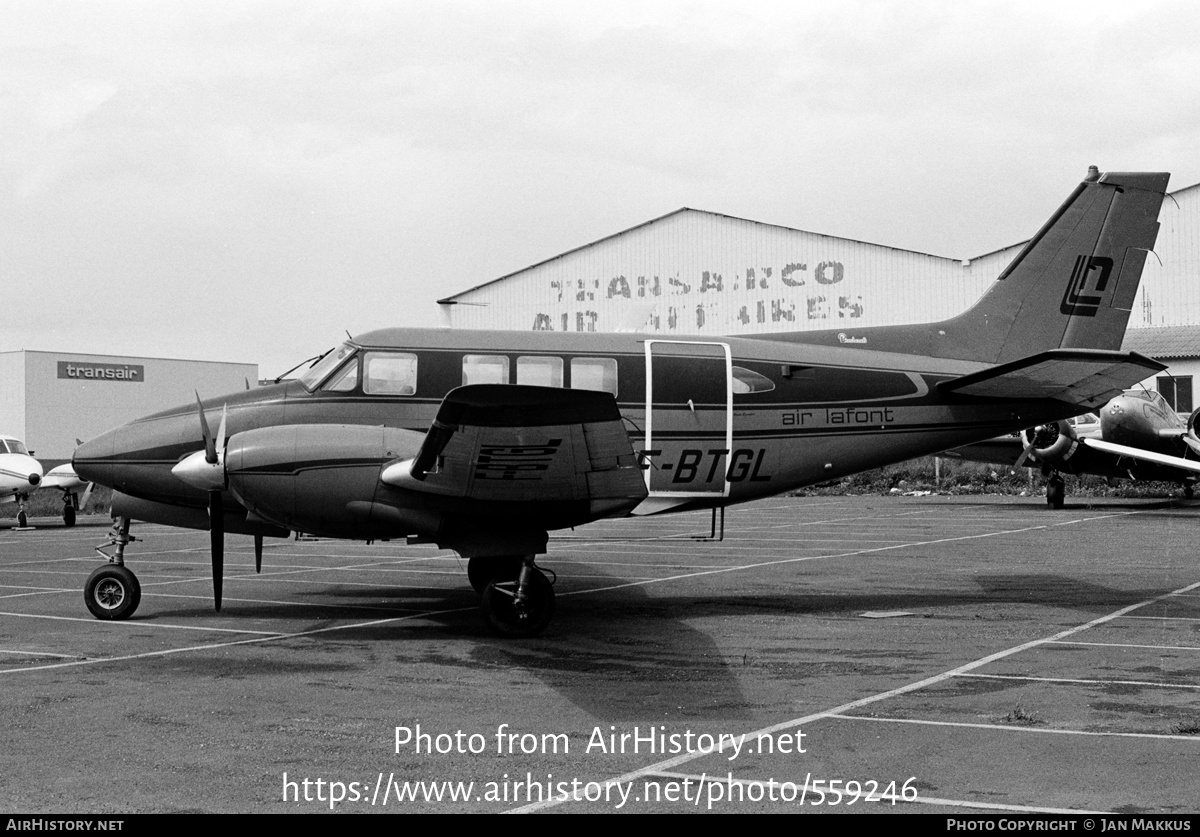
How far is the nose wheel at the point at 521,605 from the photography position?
11062 millimetres

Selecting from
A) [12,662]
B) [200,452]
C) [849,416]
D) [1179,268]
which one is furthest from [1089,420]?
[12,662]

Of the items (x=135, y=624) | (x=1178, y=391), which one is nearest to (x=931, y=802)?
(x=135, y=624)

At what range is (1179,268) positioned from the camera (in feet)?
148

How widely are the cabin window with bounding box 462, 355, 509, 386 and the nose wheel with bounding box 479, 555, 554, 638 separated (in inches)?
86.1

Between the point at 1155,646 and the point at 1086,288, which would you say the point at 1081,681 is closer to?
the point at 1155,646

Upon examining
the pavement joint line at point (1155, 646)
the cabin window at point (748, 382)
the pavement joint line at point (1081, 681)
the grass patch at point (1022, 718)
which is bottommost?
the pavement joint line at point (1155, 646)

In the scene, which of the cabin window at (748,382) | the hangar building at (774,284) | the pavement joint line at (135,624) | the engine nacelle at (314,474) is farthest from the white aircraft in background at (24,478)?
the cabin window at (748,382)

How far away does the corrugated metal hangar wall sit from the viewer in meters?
45.2

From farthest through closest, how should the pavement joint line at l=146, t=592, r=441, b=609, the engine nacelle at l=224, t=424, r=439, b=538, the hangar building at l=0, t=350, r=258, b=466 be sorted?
1. the hangar building at l=0, t=350, r=258, b=466
2. the pavement joint line at l=146, t=592, r=441, b=609
3. the engine nacelle at l=224, t=424, r=439, b=538

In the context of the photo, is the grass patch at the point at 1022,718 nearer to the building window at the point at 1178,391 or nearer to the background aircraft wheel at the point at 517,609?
the background aircraft wheel at the point at 517,609

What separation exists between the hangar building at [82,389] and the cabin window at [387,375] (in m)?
40.7

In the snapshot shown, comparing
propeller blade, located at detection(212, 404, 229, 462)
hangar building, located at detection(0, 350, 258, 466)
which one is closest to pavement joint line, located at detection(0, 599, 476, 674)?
propeller blade, located at detection(212, 404, 229, 462)

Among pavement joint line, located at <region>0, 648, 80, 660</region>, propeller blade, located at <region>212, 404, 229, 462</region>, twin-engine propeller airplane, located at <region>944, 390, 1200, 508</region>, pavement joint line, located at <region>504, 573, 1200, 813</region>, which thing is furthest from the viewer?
twin-engine propeller airplane, located at <region>944, 390, 1200, 508</region>

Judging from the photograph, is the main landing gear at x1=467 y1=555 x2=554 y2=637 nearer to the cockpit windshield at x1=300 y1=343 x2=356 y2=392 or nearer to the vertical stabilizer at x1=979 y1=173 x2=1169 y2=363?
the cockpit windshield at x1=300 y1=343 x2=356 y2=392
